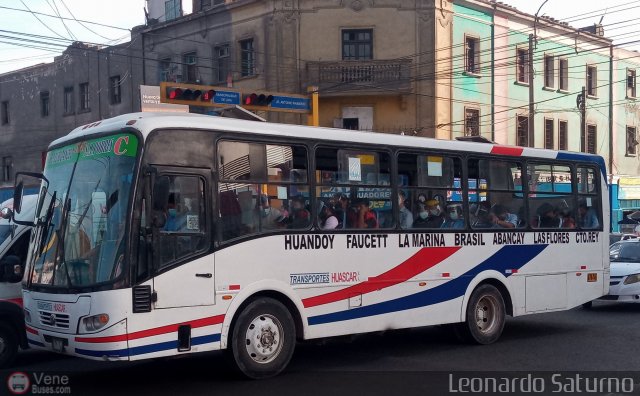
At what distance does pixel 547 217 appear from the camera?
1356cm

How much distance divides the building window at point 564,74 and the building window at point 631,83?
6.03 metres

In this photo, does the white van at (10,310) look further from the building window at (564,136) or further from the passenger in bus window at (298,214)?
the building window at (564,136)

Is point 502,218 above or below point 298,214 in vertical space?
below

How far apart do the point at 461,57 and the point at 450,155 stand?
21.0 meters

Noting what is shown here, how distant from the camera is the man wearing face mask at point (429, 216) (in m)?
11.6

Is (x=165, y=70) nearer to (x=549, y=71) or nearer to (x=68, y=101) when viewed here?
(x=68, y=101)

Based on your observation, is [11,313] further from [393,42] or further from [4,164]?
[4,164]

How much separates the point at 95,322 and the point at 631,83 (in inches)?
1555

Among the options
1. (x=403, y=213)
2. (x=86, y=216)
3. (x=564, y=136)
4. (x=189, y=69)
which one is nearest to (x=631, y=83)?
(x=564, y=136)

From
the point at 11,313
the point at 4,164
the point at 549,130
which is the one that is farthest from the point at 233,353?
the point at 4,164

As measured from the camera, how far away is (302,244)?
10.1 meters

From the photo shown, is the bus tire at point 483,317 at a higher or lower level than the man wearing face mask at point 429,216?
lower

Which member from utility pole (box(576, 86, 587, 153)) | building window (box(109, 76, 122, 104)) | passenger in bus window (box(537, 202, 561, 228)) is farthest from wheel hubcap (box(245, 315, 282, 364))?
building window (box(109, 76, 122, 104))

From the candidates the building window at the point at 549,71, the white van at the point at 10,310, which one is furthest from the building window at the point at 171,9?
the white van at the point at 10,310
